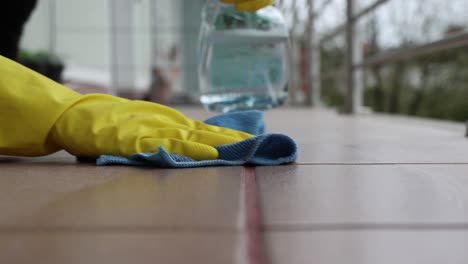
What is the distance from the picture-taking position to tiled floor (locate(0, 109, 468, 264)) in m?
0.27

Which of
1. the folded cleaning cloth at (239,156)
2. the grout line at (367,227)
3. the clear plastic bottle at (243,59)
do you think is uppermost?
the clear plastic bottle at (243,59)

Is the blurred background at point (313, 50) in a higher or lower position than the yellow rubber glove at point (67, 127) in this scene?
higher

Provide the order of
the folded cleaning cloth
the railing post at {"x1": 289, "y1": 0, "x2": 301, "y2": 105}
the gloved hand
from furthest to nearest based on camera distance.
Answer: the railing post at {"x1": 289, "y1": 0, "x2": 301, "y2": 105}
the gloved hand
the folded cleaning cloth

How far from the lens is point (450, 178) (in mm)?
508

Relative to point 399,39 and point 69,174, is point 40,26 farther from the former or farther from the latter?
point 69,174

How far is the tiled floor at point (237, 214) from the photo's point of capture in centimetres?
27

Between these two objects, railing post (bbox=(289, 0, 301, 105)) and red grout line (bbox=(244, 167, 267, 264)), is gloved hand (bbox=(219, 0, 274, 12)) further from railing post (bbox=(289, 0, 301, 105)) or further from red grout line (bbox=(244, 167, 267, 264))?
railing post (bbox=(289, 0, 301, 105))

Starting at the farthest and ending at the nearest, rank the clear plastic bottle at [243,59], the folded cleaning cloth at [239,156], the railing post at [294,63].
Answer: the railing post at [294,63] < the clear plastic bottle at [243,59] < the folded cleaning cloth at [239,156]

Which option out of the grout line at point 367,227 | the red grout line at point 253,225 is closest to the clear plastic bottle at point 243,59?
the red grout line at point 253,225

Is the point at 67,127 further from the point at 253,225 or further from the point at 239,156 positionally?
the point at 253,225

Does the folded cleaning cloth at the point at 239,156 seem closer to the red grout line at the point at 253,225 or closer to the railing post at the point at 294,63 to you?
the red grout line at the point at 253,225

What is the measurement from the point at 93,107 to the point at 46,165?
0.27 feet

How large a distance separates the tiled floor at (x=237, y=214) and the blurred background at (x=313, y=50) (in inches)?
29.4

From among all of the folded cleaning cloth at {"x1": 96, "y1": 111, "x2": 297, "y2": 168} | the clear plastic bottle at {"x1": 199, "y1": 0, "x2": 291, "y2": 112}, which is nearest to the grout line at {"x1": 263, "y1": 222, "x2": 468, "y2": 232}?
the folded cleaning cloth at {"x1": 96, "y1": 111, "x2": 297, "y2": 168}
